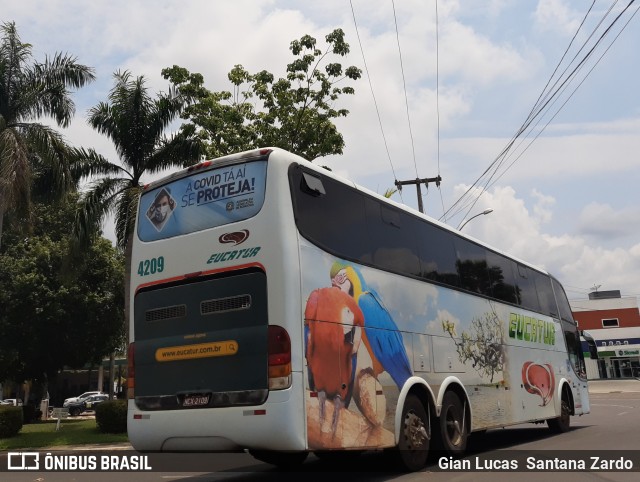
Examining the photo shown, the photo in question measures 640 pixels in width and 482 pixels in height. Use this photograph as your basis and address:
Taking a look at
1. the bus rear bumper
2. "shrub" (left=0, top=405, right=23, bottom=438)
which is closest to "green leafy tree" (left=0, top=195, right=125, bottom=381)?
"shrub" (left=0, top=405, right=23, bottom=438)

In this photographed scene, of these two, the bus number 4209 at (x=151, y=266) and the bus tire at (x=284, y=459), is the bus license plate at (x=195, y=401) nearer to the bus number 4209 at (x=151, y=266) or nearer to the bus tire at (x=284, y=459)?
the bus number 4209 at (x=151, y=266)

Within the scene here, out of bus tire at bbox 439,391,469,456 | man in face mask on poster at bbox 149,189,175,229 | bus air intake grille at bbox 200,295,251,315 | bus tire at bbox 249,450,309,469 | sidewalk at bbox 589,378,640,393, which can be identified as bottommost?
sidewalk at bbox 589,378,640,393

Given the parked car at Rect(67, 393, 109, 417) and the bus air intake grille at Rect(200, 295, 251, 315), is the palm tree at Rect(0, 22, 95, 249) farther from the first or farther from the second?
the parked car at Rect(67, 393, 109, 417)

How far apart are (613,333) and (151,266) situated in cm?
5693

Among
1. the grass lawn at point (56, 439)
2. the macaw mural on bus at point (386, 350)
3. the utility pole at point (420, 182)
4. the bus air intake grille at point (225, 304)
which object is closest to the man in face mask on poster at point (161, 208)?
the bus air intake grille at point (225, 304)

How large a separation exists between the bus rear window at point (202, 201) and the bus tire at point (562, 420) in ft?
35.3

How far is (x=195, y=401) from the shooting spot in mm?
7434

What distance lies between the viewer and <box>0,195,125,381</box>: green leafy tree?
34438mm

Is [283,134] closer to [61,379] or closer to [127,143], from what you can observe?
[127,143]

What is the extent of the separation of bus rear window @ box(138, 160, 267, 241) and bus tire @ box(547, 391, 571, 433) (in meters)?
10.8

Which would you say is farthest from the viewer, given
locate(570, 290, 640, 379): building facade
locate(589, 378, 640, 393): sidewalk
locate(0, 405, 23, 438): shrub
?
locate(570, 290, 640, 379): building facade

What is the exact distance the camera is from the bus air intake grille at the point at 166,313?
7.86 metres

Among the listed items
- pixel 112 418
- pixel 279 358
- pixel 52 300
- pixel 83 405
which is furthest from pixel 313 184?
pixel 83 405

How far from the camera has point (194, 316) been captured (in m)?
7.71
